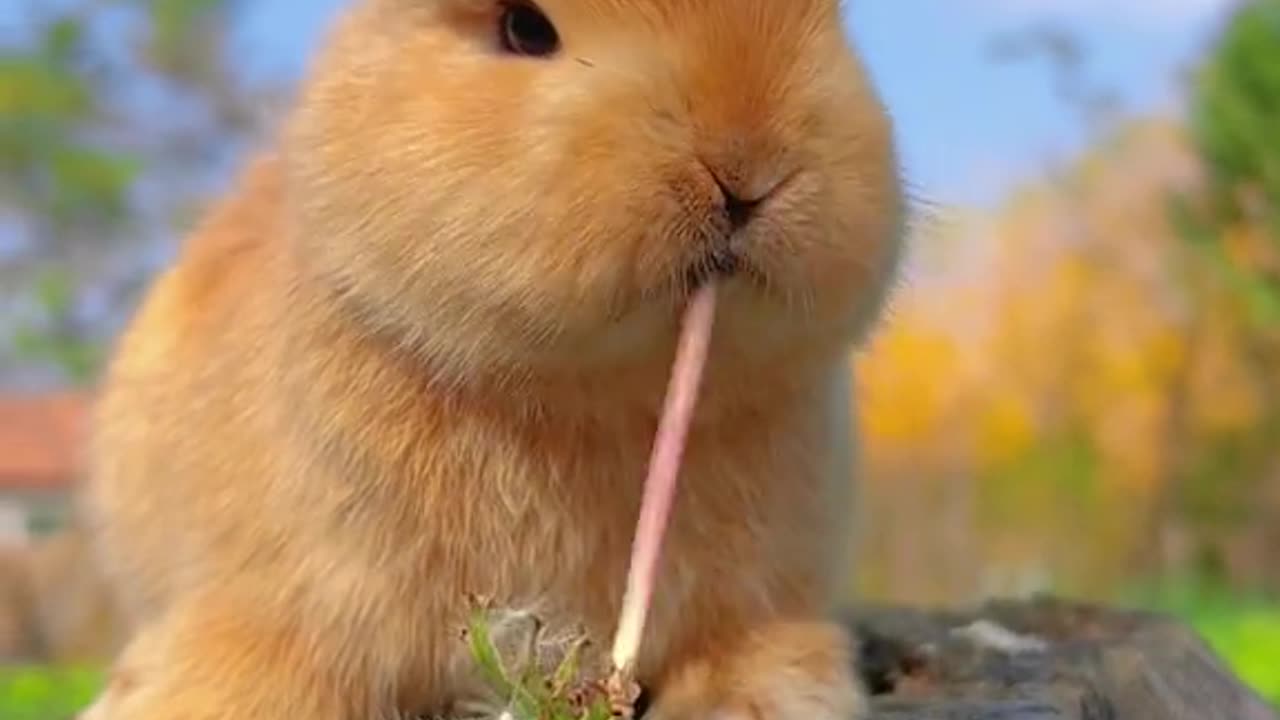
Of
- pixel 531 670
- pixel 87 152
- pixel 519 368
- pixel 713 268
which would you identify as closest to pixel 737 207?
pixel 713 268

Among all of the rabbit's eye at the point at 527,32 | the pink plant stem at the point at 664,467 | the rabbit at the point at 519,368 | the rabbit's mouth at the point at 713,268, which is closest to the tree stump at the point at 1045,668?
the rabbit at the point at 519,368

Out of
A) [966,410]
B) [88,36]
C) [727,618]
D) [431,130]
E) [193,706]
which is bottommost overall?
[193,706]

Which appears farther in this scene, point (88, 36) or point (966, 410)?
point (966, 410)

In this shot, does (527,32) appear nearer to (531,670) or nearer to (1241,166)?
(531,670)

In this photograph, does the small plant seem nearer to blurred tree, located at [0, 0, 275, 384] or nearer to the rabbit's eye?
the rabbit's eye

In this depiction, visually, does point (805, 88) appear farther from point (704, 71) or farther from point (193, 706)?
point (193, 706)

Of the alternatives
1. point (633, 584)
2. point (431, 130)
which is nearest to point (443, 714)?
point (633, 584)
